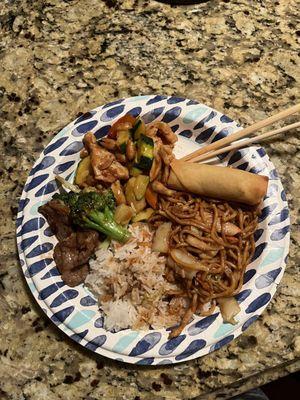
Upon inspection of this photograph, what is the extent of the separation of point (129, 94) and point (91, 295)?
1013 mm

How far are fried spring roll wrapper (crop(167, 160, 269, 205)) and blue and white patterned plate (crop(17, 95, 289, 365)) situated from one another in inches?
3.9

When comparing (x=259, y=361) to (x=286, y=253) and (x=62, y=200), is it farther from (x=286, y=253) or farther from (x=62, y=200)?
(x=62, y=200)

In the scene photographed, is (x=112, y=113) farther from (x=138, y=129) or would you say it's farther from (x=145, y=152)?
(x=145, y=152)

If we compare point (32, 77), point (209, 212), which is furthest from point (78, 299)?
point (32, 77)

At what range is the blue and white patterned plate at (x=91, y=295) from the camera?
209 centimetres

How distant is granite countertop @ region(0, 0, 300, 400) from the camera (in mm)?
2154

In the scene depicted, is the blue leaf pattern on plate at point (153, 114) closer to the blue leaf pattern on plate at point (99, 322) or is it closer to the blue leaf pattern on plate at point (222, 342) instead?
the blue leaf pattern on plate at point (99, 322)

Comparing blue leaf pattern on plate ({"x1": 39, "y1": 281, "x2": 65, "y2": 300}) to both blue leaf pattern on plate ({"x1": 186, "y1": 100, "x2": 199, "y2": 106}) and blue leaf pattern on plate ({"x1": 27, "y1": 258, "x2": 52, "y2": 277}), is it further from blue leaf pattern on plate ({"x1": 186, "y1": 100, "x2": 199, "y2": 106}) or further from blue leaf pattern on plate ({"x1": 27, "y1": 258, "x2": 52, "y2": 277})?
blue leaf pattern on plate ({"x1": 186, "y1": 100, "x2": 199, "y2": 106})

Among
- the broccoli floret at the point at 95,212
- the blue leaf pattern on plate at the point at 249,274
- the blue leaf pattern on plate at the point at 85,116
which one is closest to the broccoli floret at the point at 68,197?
the broccoli floret at the point at 95,212

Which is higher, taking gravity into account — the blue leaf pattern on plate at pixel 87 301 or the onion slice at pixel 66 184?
the onion slice at pixel 66 184

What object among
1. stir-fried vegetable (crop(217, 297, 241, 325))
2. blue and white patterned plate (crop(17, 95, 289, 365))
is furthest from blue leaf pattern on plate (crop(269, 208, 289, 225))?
stir-fried vegetable (crop(217, 297, 241, 325))

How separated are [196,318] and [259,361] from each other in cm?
30

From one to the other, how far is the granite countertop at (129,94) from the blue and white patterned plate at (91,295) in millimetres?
126

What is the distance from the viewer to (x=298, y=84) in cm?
265
